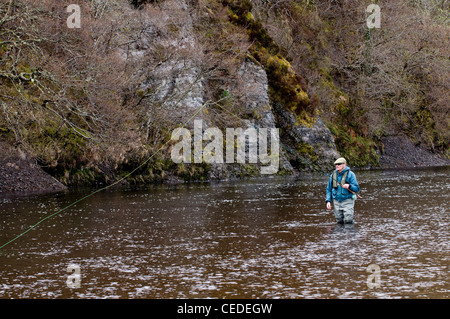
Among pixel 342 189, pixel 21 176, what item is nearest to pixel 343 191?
pixel 342 189

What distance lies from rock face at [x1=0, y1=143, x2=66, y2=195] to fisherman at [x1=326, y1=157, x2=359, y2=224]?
14.2 metres

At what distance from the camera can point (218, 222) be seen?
522 inches

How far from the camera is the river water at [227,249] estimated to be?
7363 millimetres

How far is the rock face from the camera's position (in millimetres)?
21330

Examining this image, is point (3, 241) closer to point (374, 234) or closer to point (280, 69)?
point (374, 234)

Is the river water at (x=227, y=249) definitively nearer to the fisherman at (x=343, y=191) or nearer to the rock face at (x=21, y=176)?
the fisherman at (x=343, y=191)

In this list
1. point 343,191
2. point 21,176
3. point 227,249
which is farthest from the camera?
point 21,176

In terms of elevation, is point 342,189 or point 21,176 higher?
point 342,189

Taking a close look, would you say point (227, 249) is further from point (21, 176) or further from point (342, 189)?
point (21, 176)

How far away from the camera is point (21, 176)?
73.2 feet

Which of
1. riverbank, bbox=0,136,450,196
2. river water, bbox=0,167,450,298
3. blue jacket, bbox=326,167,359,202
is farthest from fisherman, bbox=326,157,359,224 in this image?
riverbank, bbox=0,136,450,196

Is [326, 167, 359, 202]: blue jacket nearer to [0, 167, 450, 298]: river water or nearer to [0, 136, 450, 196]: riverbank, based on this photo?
[0, 167, 450, 298]: river water

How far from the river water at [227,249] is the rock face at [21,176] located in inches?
162

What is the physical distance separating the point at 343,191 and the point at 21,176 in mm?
15698
